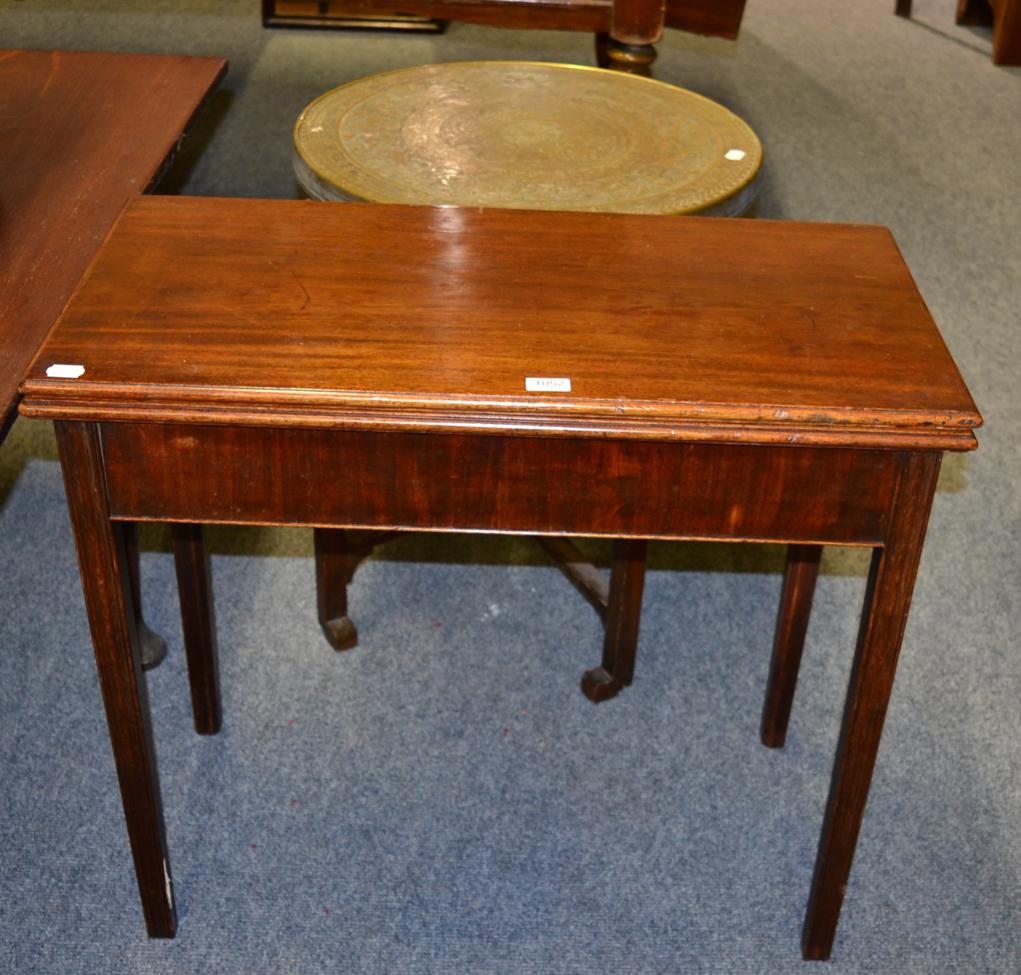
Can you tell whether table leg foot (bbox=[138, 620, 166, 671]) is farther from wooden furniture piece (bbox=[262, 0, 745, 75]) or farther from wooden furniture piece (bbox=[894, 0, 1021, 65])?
wooden furniture piece (bbox=[894, 0, 1021, 65])

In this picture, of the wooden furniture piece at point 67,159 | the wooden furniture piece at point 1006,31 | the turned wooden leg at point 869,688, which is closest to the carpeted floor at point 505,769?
the turned wooden leg at point 869,688

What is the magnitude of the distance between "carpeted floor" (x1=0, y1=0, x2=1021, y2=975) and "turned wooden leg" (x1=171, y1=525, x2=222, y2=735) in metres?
0.06

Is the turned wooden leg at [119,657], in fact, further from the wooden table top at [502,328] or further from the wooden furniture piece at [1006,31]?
the wooden furniture piece at [1006,31]

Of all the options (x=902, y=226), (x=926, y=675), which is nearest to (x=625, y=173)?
(x=926, y=675)

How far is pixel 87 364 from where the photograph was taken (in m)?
1.50

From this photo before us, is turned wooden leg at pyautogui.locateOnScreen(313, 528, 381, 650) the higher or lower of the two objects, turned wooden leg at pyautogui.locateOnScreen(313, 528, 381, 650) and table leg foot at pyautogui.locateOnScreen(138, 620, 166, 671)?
the higher

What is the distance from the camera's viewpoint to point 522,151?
2.40 meters

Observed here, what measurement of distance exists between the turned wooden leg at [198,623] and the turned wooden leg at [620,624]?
68cm

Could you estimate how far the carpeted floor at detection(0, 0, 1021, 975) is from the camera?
209 cm

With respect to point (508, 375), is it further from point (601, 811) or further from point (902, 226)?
point (902, 226)

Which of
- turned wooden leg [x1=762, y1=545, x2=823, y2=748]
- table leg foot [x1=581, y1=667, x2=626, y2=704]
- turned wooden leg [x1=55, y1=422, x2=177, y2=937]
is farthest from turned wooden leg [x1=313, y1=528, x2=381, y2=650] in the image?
turned wooden leg [x1=762, y1=545, x2=823, y2=748]

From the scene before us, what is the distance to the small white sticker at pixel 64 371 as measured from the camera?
4.83ft

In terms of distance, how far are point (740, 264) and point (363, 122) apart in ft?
3.18

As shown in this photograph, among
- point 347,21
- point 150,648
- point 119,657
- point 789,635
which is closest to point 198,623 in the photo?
point 150,648
